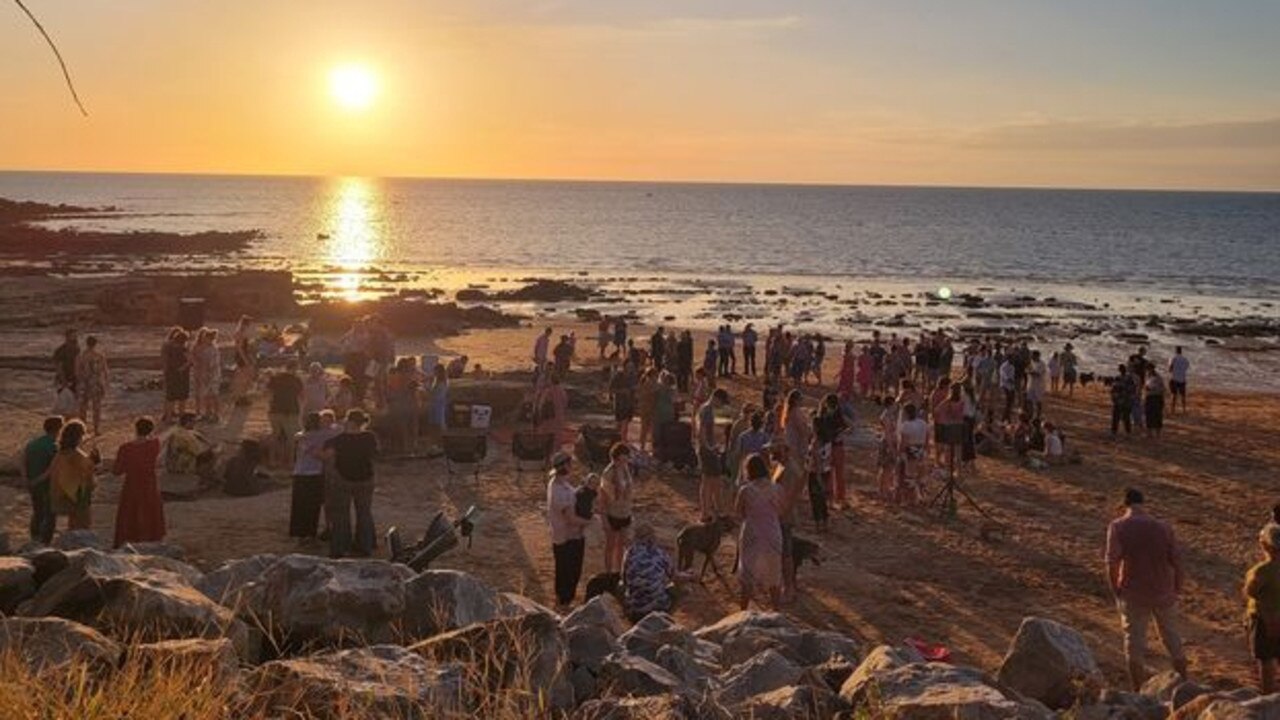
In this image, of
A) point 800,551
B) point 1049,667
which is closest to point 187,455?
point 800,551

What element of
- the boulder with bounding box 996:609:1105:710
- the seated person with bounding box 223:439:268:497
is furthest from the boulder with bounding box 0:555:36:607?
the seated person with bounding box 223:439:268:497

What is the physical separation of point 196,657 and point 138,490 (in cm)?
654

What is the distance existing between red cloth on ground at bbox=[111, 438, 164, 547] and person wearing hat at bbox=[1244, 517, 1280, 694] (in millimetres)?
10265

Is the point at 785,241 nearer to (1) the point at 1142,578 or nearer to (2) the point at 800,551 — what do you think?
(2) the point at 800,551

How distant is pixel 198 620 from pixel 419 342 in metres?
28.7

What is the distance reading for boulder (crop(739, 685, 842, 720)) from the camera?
6148 millimetres

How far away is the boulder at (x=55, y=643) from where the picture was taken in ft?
18.5

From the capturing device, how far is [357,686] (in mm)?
5477

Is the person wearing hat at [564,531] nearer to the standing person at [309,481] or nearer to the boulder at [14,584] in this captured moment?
the standing person at [309,481]

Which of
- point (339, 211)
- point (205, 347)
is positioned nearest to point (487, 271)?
point (205, 347)

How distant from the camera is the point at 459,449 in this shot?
16.3m

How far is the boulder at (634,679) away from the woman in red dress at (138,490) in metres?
6.62

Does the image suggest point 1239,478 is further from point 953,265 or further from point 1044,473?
point 953,265

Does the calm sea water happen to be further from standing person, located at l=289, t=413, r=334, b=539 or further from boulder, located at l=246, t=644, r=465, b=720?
boulder, located at l=246, t=644, r=465, b=720
